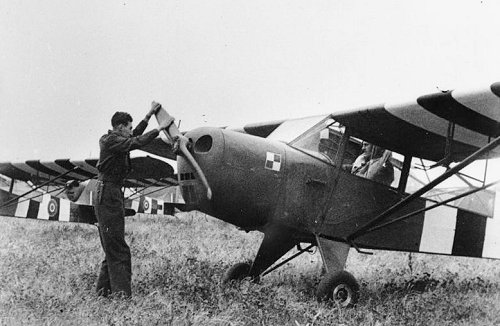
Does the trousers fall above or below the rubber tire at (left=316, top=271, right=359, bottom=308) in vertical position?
above

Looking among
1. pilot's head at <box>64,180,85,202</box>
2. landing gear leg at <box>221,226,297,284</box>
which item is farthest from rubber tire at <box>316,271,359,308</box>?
pilot's head at <box>64,180,85,202</box>

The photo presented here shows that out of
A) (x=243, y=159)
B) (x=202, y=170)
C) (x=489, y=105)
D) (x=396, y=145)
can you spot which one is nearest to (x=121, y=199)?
(x=202, y=170)

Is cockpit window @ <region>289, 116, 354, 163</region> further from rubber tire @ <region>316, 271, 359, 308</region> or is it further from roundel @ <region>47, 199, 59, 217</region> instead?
roundel @ <region>47, 199, 59, 217</region>

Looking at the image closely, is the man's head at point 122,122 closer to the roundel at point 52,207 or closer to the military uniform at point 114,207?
the military uniform at point 114,207

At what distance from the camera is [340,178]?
17.6ft

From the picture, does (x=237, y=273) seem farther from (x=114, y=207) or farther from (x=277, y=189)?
(x=114, y=207)

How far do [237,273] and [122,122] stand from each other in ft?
7.88

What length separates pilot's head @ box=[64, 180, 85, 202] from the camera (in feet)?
42.3

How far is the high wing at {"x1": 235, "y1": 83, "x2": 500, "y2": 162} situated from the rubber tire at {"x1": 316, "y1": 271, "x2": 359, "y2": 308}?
1.68 m

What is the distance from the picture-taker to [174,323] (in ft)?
11.6

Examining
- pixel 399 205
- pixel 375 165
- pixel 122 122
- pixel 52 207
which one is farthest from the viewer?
pixel 52 207

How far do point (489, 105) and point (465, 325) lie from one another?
2.14m

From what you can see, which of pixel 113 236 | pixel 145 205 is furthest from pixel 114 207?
pixel 145 205

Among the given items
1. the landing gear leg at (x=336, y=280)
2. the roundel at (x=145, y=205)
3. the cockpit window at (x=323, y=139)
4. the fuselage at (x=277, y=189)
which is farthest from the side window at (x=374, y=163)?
the roundel at (x=145, y=205)
